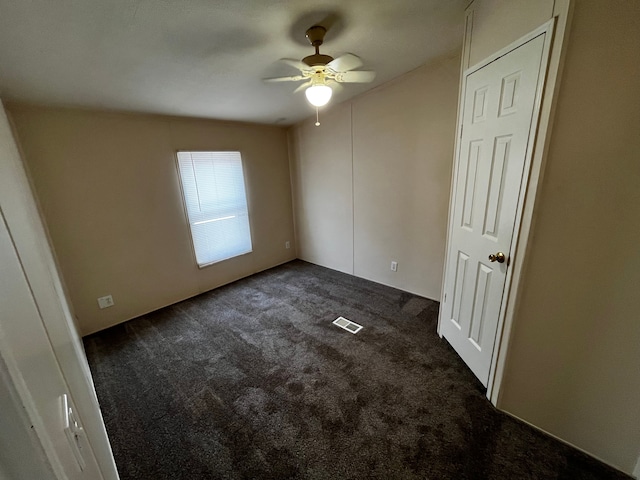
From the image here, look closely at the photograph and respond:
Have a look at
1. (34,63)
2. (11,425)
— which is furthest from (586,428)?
(34,63)

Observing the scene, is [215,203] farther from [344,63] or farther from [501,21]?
[501,21]

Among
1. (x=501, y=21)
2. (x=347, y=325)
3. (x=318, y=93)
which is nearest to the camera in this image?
(x=501, y=21)

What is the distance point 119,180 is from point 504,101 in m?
3.19

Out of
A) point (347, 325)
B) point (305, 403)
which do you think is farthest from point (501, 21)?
point (305, 403)

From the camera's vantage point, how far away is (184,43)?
163cm

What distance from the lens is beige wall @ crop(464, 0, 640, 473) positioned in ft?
3.67

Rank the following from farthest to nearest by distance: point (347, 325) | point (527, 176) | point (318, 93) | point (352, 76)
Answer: point (347, 325) < point (352, 76) < point (318, 93) < point (527, 176)

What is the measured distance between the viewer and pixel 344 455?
1.48m

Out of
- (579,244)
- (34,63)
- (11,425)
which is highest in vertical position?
(34,63)

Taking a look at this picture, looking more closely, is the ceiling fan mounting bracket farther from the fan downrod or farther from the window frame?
the window frame

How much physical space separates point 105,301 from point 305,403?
2290 mm

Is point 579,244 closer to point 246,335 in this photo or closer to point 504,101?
point 504,101

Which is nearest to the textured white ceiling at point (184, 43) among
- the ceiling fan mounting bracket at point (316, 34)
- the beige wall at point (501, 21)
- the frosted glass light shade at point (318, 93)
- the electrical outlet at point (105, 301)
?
the ceiling fan mounting bracket at point (316, 34)

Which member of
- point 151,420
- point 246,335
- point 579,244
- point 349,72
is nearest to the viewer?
point 579,244
